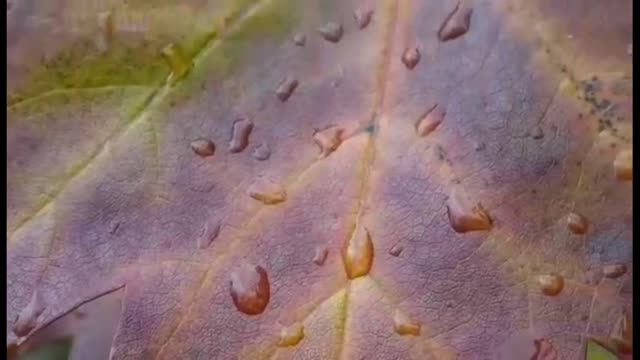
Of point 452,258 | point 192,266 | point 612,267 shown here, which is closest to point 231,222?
point 192,266

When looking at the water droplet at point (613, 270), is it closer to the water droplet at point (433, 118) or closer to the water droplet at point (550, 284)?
the water droplet at point (550, 284)

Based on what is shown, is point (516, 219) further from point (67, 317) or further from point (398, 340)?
point (67, 317)

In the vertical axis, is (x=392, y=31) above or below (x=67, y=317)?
above

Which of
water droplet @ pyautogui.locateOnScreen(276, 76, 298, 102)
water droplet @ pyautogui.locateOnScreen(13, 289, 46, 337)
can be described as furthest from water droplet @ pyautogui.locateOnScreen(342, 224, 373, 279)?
water droplet @ pyautogui.locateOnScreen(13, 289, 46, 337)

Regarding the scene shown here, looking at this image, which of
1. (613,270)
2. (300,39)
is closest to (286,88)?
(300,39)

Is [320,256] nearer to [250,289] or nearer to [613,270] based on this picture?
[250,289]

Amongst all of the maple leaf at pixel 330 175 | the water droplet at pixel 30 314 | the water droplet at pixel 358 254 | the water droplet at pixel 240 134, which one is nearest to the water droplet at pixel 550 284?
the maple leaf at pixel 330 175
